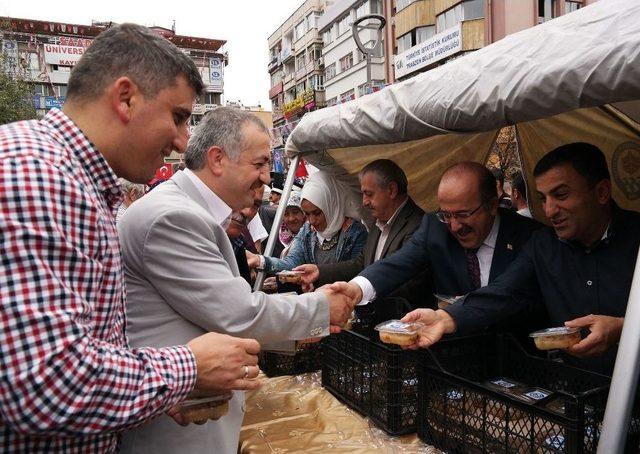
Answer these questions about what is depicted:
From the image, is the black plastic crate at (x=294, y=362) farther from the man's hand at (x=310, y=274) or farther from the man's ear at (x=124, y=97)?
the man's ear at (x=124, y=97)

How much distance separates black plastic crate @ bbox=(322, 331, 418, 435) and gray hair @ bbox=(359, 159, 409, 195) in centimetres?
119

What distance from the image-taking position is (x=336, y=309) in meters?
1.81

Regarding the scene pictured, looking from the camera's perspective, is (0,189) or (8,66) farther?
(8,66)

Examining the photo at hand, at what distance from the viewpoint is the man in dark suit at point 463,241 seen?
247 centimetres

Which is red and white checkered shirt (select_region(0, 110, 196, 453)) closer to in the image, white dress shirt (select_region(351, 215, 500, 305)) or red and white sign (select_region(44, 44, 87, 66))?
white dress shirt (select_region(351, 215, 500, 305))

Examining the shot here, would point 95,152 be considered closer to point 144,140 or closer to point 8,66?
point 144,140

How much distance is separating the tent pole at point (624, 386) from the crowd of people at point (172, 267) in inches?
18.1

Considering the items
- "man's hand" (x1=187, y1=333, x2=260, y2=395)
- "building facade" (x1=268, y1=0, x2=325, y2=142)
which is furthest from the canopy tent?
"building facade" (x1=268, y1=0, x2=325, y2=142)

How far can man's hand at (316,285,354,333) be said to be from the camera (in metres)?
1.79

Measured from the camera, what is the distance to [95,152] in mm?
1084

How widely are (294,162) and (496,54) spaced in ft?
5.97

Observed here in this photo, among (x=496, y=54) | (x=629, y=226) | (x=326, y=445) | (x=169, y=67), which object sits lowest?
(x=326, y=445)

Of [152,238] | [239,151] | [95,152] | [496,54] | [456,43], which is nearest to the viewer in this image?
[95,152]

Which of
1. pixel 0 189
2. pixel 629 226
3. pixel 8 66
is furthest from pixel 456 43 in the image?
pixel 0 189
